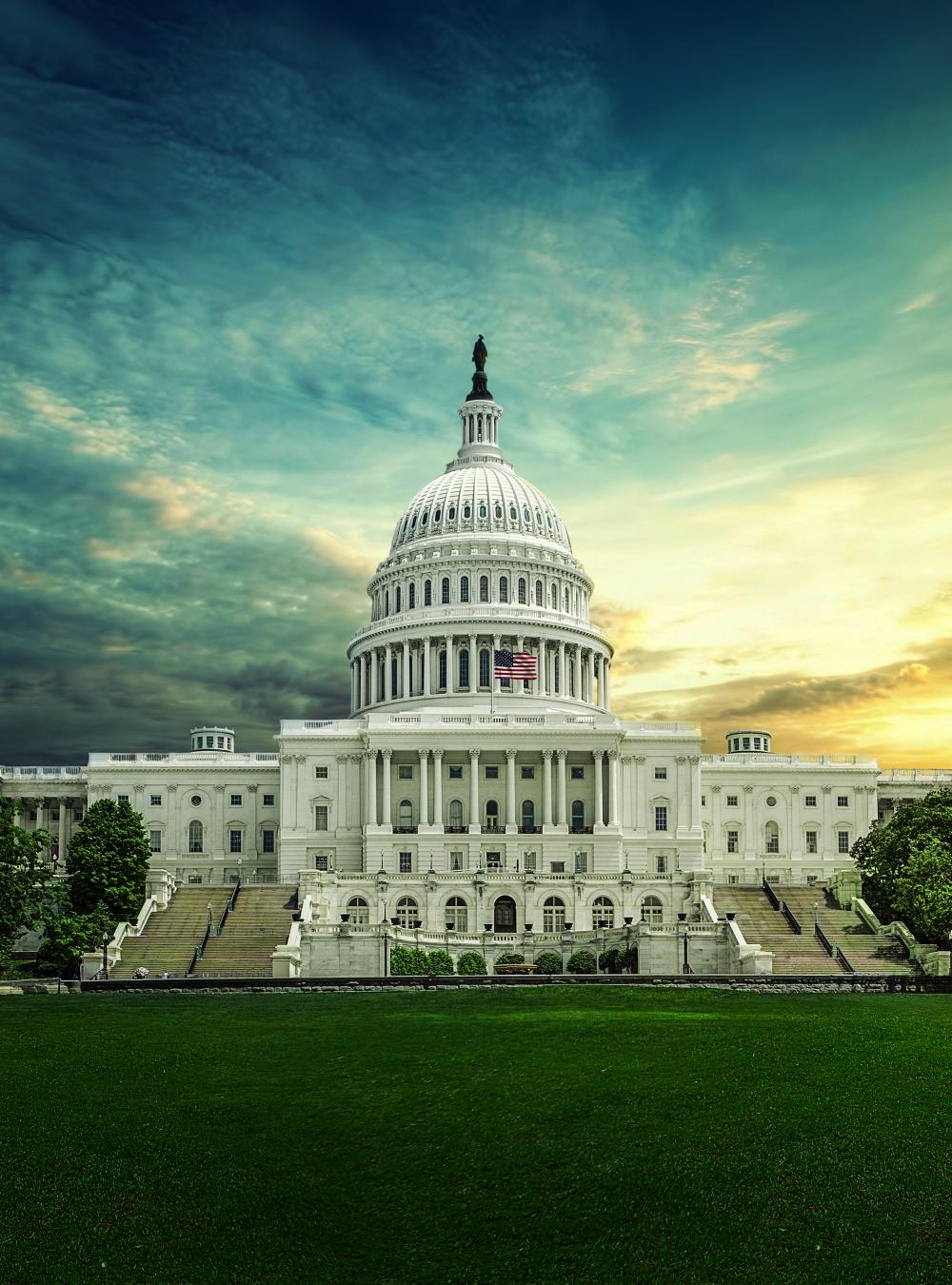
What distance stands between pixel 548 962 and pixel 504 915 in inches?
502

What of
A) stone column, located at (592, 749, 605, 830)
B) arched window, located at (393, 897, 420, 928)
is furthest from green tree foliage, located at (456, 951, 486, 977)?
stone column, located at (592, 749, 605, 830)

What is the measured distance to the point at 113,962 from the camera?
8275 centimetres

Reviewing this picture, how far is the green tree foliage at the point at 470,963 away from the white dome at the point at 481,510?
212 feet

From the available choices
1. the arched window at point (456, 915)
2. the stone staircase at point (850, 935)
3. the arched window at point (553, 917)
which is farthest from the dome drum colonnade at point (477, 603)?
the stone staircase at point (850, 935)

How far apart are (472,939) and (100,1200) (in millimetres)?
61096

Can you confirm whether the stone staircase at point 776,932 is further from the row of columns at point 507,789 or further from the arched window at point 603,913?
the row of columns at point 507,789

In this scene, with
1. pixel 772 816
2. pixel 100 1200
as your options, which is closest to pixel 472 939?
pixel 772 816

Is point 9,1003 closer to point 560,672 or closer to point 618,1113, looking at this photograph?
point 618,1113

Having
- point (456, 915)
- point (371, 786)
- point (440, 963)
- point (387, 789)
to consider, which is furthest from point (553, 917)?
point (371, 786)

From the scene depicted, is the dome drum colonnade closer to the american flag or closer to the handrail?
the american flag

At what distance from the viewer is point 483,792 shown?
118 meters

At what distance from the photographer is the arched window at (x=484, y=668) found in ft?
449

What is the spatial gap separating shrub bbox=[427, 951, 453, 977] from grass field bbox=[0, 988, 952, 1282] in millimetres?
36952

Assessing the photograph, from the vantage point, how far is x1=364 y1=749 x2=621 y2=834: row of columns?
380ft
